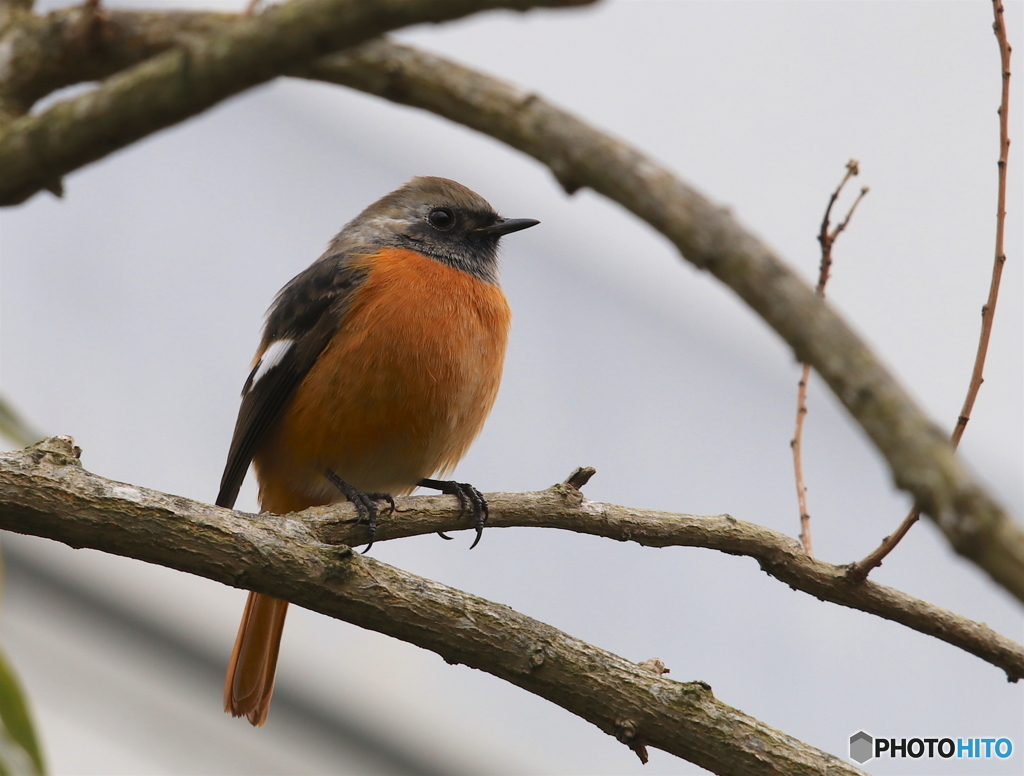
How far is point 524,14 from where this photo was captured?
7.39ft

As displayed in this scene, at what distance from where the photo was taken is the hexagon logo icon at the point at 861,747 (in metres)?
4.82

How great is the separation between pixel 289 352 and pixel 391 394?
65 cm

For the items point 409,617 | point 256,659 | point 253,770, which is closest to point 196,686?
point 253,770

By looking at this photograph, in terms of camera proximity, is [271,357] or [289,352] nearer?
[289,352]

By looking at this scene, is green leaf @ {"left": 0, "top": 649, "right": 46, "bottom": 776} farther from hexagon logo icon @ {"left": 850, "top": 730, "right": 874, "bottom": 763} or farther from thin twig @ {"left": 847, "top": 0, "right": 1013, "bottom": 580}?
hexagon logo icon @ {"left": 850, "top": 730, "right": 874, "bottom": 763}

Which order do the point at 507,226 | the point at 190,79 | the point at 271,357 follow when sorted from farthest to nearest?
the point at 507,226, the point at 271,357, the point at 190,79

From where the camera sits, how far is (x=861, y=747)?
4.87 metres

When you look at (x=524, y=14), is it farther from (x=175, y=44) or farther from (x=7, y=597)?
(x=7, y=597)

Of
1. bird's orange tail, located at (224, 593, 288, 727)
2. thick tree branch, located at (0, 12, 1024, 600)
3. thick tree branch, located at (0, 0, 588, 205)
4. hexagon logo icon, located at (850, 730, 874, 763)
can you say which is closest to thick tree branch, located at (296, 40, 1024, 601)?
thick tree branch, located at (0, 12, 1024, 600)

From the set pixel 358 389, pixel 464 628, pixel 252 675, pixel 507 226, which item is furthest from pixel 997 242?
pixel 252 675

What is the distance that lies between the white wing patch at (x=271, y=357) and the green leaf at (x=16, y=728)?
173 centimetres

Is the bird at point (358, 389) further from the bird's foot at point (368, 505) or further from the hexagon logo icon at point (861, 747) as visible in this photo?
the hexagon logo icon at point (861, 747)

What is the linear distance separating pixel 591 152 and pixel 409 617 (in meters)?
1.30

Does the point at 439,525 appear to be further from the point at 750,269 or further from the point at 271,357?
the point at 750,269
